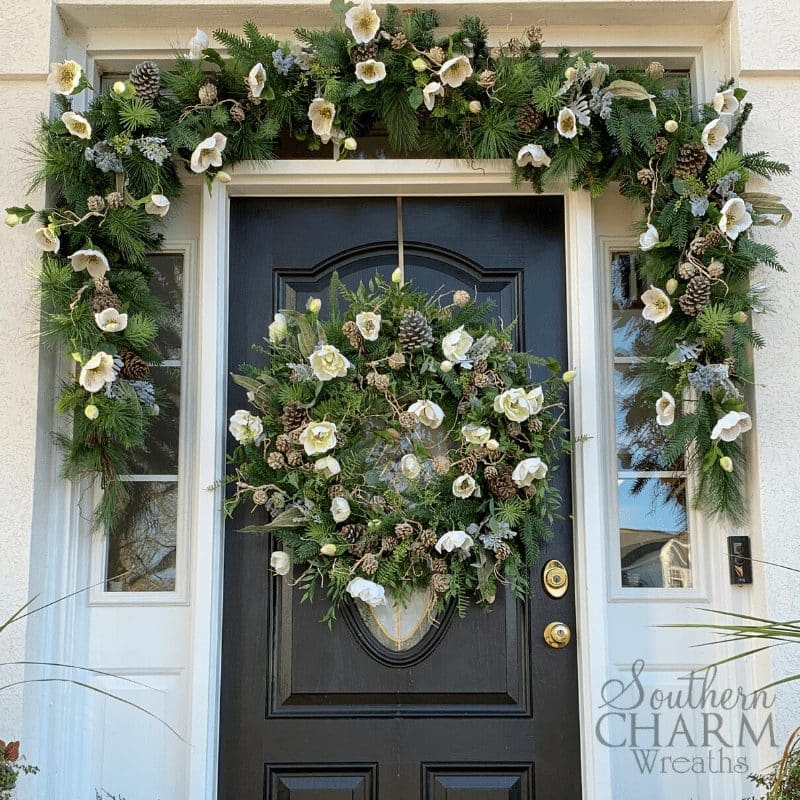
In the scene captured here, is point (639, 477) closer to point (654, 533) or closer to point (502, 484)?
point (654, 533)

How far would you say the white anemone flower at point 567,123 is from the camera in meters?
2.39

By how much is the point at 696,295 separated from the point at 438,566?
0.93 meters

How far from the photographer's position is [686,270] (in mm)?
→ 2361

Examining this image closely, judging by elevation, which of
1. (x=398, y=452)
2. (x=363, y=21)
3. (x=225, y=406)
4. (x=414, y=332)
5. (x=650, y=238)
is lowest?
(x=398, y=452)

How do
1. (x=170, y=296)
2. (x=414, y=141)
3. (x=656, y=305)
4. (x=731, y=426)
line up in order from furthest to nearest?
1. (x=170, y=296)
2. (x=414, y=141)
3. (x=656, y=305)
4. (x=731, y=426)

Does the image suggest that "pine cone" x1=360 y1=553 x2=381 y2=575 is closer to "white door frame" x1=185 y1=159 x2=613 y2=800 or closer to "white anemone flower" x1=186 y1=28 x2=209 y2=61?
"white door frame" x1=185 y1=159 x2=613 y2=800

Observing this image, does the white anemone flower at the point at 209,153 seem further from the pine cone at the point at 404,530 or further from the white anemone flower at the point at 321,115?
the pine cone at the point at 404,530

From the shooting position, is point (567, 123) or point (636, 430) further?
point (636, 430)

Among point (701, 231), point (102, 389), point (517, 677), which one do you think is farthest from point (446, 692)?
point (701, 231)

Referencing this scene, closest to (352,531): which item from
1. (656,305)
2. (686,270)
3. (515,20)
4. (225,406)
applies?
(225,406)

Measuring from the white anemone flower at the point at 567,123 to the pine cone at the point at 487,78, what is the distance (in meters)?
0.19

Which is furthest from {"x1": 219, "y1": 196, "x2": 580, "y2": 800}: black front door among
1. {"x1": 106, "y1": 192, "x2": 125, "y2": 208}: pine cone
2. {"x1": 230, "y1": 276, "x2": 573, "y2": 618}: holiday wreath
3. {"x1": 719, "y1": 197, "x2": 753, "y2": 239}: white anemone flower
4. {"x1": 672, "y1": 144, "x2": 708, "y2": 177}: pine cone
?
{"x1": 672, "y1": 144, "x2": 708, "y2": 177}: pine cone

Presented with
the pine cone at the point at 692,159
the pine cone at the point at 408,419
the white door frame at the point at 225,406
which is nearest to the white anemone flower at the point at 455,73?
the white door frame at the point at 225,406

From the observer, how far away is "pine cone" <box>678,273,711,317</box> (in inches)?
91.7
